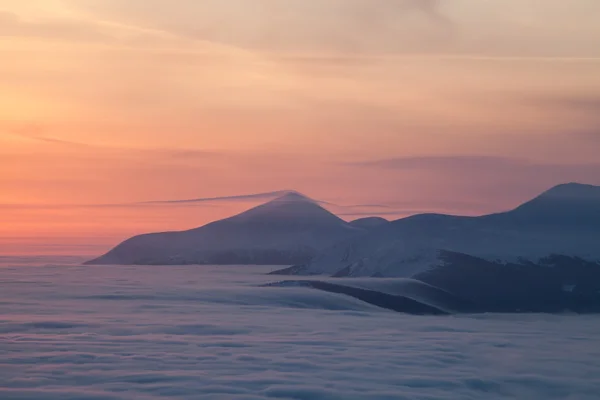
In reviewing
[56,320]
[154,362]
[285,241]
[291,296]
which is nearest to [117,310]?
[56,320]

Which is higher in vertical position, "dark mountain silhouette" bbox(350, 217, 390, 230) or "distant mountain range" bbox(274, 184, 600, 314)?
"dark mountain silhouette" bbox(350, 217, 390, 230)

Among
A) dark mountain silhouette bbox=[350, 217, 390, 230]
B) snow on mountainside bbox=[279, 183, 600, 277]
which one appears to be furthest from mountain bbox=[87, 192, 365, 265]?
snow on mountainside bbox=[279, 183, 600, 277]

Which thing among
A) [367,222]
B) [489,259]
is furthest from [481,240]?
[367,222]

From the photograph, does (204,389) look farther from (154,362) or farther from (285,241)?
(285,241)

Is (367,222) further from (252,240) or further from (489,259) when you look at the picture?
(489,259)

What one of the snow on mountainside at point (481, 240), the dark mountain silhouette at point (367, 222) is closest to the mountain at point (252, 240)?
the dark mountain silhouette at point (367, 222)

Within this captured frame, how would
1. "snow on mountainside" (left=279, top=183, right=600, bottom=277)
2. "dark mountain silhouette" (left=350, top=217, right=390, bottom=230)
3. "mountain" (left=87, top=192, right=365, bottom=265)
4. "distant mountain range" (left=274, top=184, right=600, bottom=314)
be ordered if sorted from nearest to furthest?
"distant mountain range" (left=274, top=184, right=600, bottom=314)
"snow on mountainside" (left=279, top=183, right=600, bottom=277)
"mountain" (left=87, top=192, right=365, bottom=265)
"dark mountain silhouette" (left=350, top=217, right=390, bottom=230)

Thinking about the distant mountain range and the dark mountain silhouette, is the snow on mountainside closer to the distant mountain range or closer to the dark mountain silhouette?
the distant mountain range
